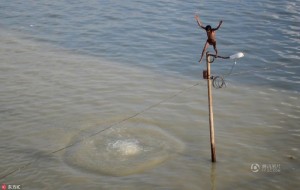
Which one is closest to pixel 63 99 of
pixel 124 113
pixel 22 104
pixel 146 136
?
pixel 22 104

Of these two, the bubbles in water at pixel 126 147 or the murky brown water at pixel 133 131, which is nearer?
the murky brown water at pixel 133 131

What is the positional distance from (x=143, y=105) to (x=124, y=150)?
8.29 ft

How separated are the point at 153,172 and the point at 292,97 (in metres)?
5.82

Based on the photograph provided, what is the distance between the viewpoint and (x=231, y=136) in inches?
396

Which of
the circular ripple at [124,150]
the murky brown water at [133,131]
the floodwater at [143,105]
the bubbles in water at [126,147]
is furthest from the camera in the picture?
the bubbles in water at [126,147]

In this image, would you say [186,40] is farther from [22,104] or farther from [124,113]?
[22,104]

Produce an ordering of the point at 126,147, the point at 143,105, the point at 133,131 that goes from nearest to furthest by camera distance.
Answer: the point at 126,147, the point at 133,131, the point at 143,105

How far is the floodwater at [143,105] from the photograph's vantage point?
864 centimetres

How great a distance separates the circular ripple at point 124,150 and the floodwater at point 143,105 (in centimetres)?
3

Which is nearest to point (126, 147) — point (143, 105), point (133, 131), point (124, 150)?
point (124, 150)

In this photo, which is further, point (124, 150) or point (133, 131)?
point (133, 131)

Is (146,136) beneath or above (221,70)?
beneath

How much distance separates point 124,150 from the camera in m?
9.37

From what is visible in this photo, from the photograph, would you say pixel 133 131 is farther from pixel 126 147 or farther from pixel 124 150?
pixel 124 150
